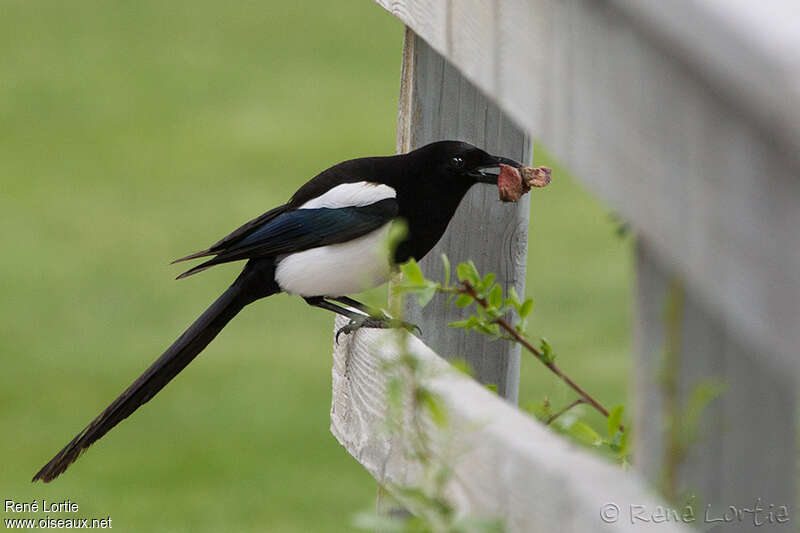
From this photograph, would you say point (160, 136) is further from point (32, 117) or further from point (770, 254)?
point (770, 254)

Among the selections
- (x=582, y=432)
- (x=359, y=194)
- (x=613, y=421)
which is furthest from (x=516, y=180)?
(x=613, y=421)

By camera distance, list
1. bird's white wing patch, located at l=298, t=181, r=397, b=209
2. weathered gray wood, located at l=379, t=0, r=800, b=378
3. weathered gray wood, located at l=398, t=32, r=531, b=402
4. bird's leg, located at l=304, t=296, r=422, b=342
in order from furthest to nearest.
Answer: bird's white wing patch, located at l=298, t=181, r=397, b=209 < weathered gray wood, located at l=398, t=32, r=531, b=402 < bird's leg, located at l=304, t=296, r=422, b=342 < weathered gray wood, located at l=379, t=0, r=800, b=378

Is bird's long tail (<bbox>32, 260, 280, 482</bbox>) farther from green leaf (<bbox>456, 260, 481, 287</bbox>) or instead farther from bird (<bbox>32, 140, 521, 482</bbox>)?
green leaf (<bbox>456, 260, 481, 287</bbox>)

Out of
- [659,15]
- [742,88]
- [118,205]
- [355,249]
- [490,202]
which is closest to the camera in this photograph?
[742,88]

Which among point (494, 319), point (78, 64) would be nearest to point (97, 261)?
point (78, 64)

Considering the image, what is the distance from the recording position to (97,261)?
8.62m

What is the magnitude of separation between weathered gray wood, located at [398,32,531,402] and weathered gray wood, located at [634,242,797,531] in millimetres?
1457

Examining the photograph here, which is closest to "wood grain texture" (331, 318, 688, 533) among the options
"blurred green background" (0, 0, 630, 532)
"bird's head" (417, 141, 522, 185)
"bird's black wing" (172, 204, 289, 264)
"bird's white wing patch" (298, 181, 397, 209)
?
"blurred green background" (0, 0, 630, 532)

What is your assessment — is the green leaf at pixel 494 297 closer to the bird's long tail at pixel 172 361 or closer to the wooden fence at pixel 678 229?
the wooden fence at pixel 678 229

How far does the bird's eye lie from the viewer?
8.33 feet

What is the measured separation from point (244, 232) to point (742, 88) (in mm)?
2293

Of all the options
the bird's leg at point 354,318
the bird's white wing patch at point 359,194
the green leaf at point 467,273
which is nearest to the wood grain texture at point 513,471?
the green leaf at point 467,273

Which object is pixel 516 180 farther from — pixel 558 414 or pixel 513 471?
pixel 513 471

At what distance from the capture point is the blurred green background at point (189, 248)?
20.8ft
